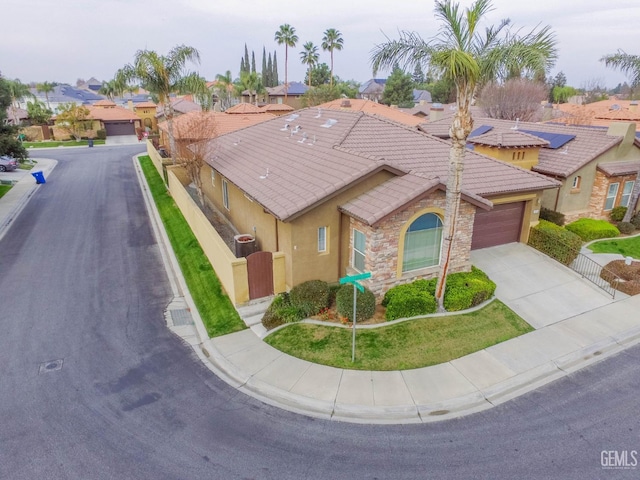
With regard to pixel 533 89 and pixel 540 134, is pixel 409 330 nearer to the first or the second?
pixel 540 134

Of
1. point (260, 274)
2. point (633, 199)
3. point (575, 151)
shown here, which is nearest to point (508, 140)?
point (575, 151)

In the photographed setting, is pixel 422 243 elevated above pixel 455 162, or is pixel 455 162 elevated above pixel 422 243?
pixel 455 162

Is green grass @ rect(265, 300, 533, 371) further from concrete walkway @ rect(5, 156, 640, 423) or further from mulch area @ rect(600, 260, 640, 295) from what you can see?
mulch area @ rect(600, 260, 640, 295)

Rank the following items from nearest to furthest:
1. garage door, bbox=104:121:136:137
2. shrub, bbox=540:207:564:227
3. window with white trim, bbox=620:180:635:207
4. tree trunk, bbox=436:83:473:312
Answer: tree trunk, bbox=436:83:473:312 → shrub, bbox=540:207:564:227 → window with white trim, bbox=620:180:635:207 → garage door, bbox=104:121:136:137

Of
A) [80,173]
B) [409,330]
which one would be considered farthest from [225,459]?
[80,173]

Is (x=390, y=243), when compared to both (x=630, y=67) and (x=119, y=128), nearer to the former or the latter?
(x=630, y=67)

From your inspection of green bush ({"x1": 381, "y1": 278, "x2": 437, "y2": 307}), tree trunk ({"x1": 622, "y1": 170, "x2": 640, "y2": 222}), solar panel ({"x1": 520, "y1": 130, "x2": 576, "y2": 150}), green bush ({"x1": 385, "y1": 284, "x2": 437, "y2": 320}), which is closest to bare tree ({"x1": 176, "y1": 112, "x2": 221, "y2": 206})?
green bush ({"x1": 381, "y1": 278, "x2": 437, "y2": 307})
